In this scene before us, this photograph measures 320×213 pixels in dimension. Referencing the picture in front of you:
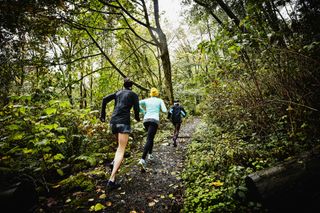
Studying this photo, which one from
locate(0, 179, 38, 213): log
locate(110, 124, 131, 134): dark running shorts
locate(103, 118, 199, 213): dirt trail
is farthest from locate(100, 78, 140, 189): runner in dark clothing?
locate(0, 179, 38, 213): log

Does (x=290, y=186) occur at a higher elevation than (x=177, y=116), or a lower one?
lower

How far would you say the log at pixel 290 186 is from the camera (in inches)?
95.6

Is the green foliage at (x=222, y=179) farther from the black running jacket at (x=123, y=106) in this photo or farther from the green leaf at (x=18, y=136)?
the green leaf at (x=18, y=136)

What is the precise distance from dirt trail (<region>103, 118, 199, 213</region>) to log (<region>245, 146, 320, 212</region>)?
1.40m

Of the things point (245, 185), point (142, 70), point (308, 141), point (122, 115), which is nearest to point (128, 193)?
point (122, 115)

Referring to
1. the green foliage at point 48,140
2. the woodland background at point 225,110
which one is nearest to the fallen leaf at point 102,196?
the woodland background at point 225,110

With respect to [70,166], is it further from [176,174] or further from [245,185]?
[245,185]

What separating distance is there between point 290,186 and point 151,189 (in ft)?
8.68

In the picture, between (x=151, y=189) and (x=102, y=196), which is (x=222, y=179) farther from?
(x=102, y=196)

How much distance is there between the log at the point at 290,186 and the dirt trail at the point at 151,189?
55.1 inches

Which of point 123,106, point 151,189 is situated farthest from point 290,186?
point 123,106

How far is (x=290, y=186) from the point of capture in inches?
98.7

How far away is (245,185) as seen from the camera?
2969 millimetres

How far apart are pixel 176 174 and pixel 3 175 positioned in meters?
3.82
